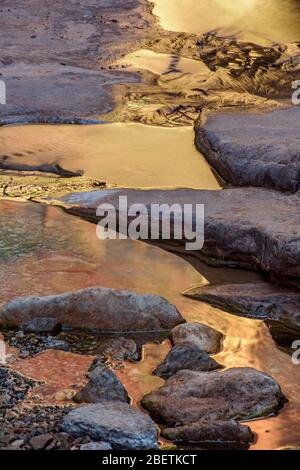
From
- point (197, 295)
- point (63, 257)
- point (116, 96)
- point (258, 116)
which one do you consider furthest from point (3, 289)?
point (116, 96)

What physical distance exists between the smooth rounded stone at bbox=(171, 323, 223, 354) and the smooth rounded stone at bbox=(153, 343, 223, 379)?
0.43 ft

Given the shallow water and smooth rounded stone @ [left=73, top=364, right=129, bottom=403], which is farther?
the shallow water

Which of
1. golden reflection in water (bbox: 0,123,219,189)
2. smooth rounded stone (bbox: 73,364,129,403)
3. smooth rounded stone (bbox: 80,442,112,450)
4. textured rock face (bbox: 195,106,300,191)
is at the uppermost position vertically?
textured rock face (bbox: 195,106,300,191)

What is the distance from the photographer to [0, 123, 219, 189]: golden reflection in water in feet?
19.1

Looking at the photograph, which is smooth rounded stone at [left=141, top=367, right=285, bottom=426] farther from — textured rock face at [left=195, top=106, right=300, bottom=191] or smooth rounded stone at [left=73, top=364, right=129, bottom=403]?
textured rock face at [left=195, top=106, right=300, bottom=191]

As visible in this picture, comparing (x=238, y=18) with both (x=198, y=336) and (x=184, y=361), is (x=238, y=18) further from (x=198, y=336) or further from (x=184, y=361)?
(x=184, y=361)

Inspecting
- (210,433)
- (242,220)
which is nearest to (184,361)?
(210,433)

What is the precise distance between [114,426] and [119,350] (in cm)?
83

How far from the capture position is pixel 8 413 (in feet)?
10.5

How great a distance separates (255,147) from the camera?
569 centimetres

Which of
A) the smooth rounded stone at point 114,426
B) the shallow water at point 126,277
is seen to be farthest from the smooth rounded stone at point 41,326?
the smooth rounded stone at point 114,426

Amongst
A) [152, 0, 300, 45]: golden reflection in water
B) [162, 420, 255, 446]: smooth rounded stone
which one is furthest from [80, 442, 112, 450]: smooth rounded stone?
[152, 0, 300, 45]: golden reflection in water

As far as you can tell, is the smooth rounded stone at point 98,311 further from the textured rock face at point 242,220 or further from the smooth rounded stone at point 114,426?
the smooth rounded stone at point 114,426

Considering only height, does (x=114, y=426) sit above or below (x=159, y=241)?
above
